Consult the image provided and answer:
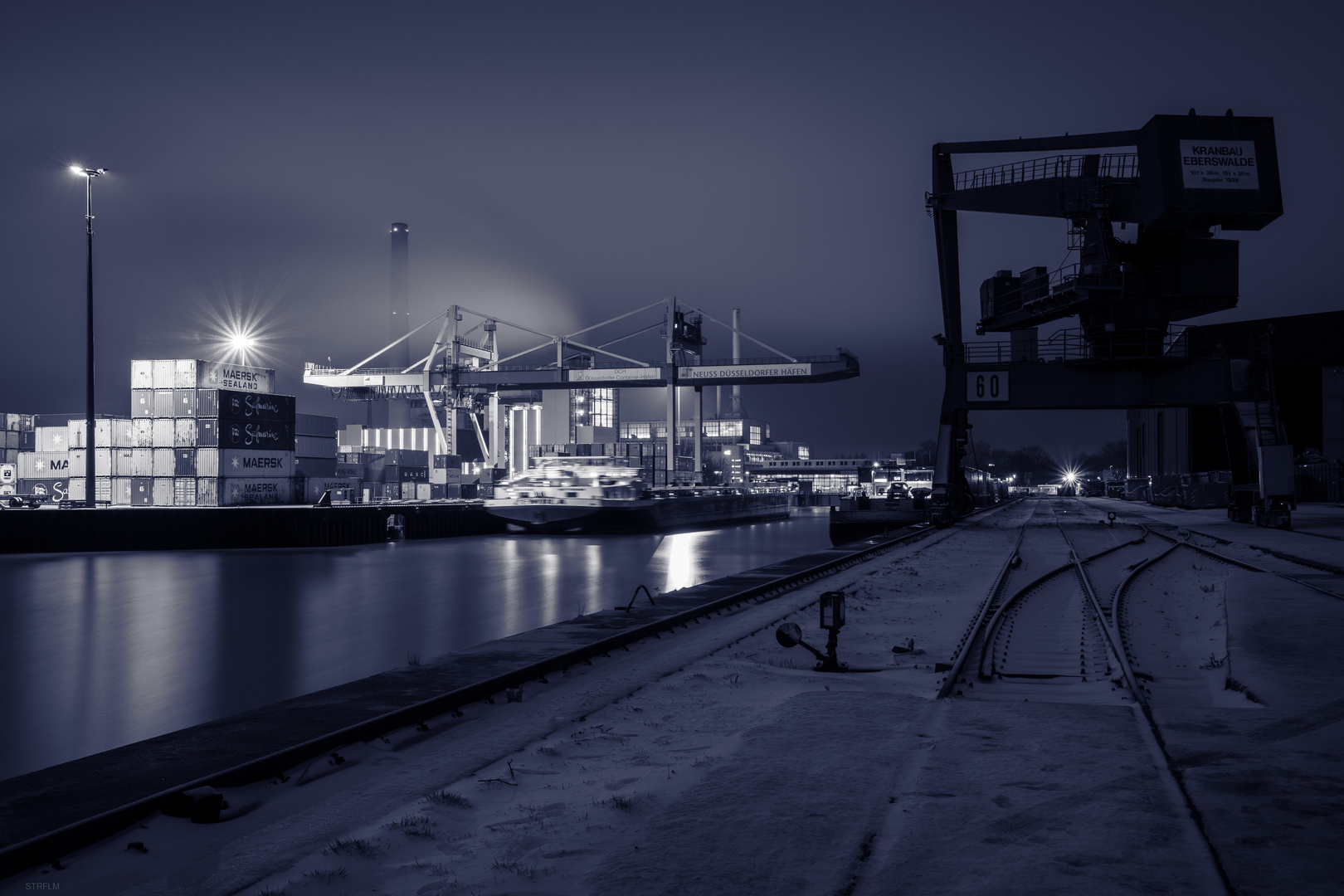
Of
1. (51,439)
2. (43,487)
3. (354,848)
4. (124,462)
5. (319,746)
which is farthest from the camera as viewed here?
(51,439)

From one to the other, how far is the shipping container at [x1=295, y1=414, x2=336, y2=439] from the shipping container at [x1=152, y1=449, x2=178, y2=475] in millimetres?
21783

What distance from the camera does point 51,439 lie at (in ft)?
165

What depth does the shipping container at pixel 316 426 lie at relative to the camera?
59531 millimetres

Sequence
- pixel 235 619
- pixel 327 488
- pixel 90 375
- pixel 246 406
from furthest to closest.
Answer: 1. pixel 327 488
2. pixel 246 406
3. pixel 90 375
4. pixel 235 619

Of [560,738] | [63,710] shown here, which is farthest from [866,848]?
[63,710]

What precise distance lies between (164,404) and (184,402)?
0.91 metres

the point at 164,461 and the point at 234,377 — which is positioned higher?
the point at 234,377

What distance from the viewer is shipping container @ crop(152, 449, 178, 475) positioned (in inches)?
1438

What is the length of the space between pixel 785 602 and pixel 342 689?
304 inches

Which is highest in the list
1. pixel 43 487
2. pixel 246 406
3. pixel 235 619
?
pixel 246 406

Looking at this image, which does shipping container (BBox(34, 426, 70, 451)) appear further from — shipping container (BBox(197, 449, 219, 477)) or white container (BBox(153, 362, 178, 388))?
shipping container (BBox(197, 449, 219, 477))

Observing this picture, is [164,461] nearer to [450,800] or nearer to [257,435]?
[257,435]

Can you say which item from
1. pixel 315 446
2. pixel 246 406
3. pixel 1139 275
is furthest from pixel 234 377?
pixel 1139 275

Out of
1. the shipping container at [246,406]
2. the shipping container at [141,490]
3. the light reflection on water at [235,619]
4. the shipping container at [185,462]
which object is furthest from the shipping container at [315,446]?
the light reflection on water at [235,619]
